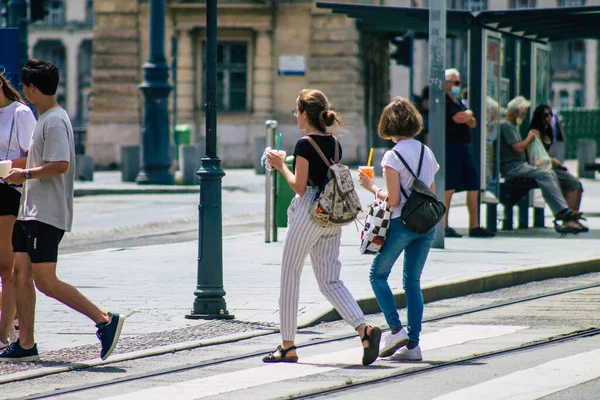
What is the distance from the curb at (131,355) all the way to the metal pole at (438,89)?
4.96 m

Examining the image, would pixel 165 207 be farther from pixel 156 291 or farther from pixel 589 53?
pixel 589 53

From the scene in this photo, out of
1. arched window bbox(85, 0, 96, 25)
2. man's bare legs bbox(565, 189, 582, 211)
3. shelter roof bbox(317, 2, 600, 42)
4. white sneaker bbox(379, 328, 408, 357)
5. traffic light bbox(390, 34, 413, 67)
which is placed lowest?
white sneaker bbox(379, 328, 408, 357)

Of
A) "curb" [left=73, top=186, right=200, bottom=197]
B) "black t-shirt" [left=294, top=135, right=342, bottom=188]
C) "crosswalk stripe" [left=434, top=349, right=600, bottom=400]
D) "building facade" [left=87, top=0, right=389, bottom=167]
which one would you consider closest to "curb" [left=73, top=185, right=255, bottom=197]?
"curb" [left=73, top=186, right=200, bottom=197]

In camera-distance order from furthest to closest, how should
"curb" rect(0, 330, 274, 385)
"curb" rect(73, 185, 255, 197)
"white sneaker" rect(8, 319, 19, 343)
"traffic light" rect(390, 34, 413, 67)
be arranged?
"curb" rect(73, 185, 255, 197) → "traffic light" rect(390, 34, 413, 67) → "white sneaker" rect(8, 319, 19, 343) → "curb" rect(0, 330, 274, 385)

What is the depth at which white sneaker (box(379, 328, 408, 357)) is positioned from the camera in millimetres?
7199

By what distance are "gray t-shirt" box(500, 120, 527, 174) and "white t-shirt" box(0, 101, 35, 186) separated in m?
8.34

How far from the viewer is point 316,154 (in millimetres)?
7016

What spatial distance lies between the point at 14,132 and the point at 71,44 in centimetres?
7673

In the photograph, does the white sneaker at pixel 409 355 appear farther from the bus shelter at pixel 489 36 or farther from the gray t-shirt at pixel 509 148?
the gray t-shirt at pixel 509 148

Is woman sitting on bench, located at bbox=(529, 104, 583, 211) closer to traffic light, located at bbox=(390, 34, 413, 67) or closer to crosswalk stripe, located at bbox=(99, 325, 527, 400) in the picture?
traffic light, located at bbox=(390, 34, 413, 67)

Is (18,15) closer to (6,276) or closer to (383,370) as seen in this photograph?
(6,276)

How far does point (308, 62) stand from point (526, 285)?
2458cm

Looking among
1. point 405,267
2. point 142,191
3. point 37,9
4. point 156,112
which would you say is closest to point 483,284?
point 405,267

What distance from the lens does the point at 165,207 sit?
20.0 m
